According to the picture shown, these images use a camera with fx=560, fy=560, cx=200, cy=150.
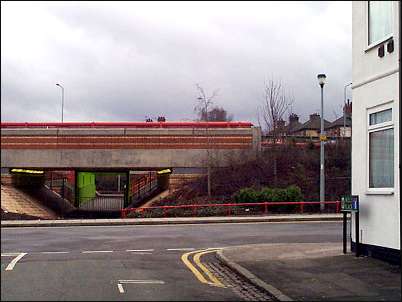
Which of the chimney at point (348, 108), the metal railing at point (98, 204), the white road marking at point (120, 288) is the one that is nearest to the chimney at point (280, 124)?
the chimney at point (348, 108)

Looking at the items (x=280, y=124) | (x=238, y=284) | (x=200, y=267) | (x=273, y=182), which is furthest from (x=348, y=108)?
(x=238, y=284)

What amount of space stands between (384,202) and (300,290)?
361cm

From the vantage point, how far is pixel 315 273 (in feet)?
32.8

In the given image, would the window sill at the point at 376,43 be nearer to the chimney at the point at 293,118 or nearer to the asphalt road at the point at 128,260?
the asphalt road at the point at 128,260

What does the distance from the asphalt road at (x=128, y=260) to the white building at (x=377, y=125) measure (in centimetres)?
336

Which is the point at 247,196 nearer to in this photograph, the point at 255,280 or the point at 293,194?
the point at 293,194

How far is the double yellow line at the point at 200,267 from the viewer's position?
978 centimetres

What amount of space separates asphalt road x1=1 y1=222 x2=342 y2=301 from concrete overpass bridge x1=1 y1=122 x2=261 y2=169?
41.5 feet

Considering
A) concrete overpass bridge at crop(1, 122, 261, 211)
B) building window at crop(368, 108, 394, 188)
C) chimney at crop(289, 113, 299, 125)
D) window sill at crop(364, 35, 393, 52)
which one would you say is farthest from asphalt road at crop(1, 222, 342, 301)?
chimney at crop(289, 113, 299, 125)

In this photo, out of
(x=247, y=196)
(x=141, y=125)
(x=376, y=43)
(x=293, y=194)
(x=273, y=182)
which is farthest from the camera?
(x=141, y=125)

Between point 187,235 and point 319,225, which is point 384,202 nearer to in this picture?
point 187,235

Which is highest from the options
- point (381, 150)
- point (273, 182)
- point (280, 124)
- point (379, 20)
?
point (280, 124)

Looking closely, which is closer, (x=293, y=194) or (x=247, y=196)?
(x=293, y=194)

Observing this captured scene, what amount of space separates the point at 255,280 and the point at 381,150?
13.9 feet
